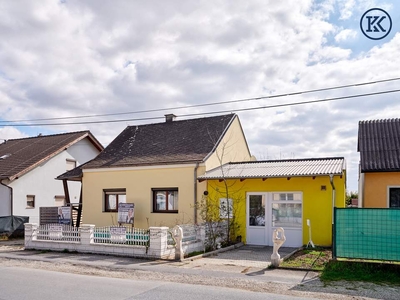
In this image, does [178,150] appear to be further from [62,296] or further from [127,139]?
[62,296]

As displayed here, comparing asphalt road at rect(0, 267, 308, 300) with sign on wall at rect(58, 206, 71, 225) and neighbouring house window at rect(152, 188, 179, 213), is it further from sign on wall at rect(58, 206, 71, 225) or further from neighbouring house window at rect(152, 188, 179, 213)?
neighbouring house window at rect(152, 188, 179, 213)

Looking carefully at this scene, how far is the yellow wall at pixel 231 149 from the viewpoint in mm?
18781

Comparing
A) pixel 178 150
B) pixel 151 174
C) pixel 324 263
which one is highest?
pixel 178 150

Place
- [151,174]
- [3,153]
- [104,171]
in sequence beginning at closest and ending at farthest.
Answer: [151,174] → [104,171] → [3,153]

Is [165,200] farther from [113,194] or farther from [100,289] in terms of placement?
[100,289]

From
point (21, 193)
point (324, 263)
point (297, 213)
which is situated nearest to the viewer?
point (324, 263)

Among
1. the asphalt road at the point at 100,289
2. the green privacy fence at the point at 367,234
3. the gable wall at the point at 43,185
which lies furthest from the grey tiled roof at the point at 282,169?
the gable wall at the point at 43,185

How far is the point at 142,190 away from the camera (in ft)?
62.6

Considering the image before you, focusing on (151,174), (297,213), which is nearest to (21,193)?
(151,174)

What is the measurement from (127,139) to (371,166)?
13484mm

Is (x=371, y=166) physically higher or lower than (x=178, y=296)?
higher

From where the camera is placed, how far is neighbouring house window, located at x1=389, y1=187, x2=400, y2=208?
15148 mm

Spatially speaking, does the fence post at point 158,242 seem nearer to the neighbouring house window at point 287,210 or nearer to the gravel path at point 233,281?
the gravel path at point 233,281

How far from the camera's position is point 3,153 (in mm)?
27797
